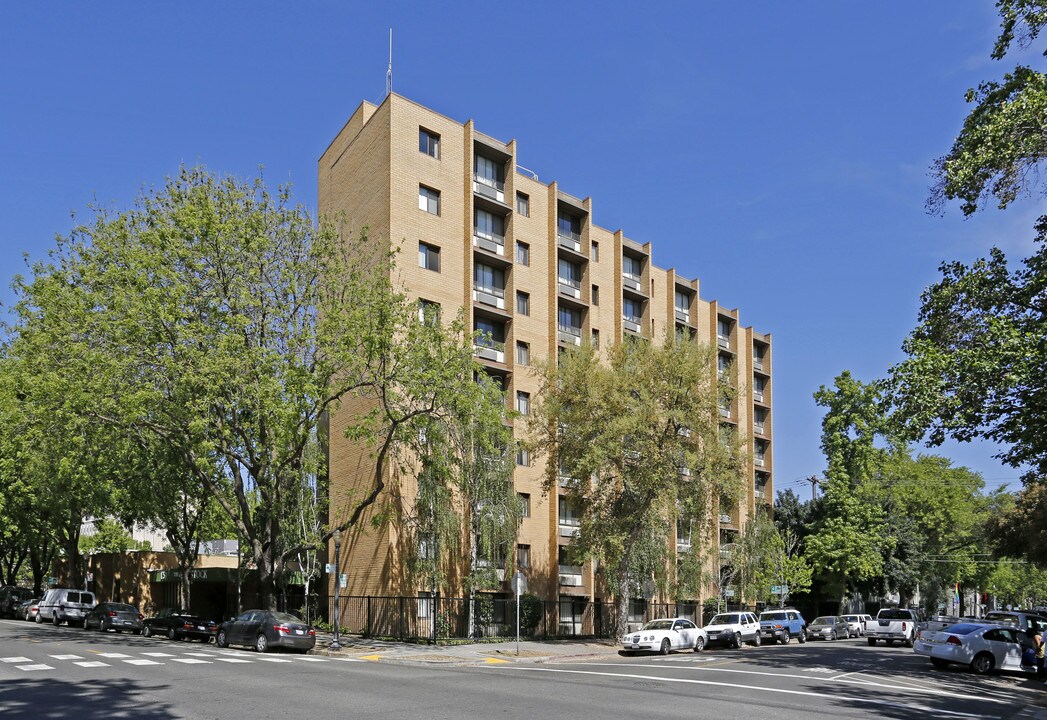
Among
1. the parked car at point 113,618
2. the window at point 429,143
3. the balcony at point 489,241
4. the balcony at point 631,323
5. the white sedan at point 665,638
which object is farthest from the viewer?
the balcony at point 631,323

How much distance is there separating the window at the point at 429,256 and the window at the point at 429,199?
1824 millimetres

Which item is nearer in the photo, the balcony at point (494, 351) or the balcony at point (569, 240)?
the balcony at point (494, 351)

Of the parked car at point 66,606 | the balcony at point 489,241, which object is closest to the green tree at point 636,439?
the balcony at point 489,241

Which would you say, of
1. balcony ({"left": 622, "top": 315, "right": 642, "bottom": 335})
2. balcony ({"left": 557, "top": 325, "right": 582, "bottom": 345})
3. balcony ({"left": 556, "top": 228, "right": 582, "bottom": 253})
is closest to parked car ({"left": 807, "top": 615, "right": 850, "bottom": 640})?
balcony ({"left": 622, "top": 315, "right": 642, "bottom": 335})

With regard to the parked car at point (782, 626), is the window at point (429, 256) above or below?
above

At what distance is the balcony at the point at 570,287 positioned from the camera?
5222 cm

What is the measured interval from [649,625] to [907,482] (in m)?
40.3

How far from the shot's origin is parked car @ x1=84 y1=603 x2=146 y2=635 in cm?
3931

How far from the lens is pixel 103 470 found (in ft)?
126

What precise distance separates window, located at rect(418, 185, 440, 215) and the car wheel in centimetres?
3013

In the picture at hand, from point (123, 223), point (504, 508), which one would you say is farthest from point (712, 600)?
point (123, 223)

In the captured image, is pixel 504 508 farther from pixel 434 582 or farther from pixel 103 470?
pixel 103 470

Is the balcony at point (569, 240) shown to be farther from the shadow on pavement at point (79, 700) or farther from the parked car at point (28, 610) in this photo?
the shadow on pavement at point (79, 700)

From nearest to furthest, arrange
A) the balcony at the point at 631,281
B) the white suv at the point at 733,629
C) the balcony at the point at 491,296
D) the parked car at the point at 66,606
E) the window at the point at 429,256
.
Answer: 1. the white suv at the point at 733,629
2. the parked car at the point at 66,606
3. the window at the point at 429,256
4. the balcony at the point at 491,296
5. the balcony at the point at 631,281
